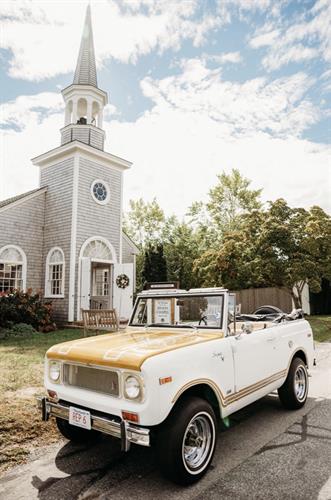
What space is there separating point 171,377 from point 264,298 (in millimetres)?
20092

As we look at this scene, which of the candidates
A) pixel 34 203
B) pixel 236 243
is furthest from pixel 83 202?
pixel 236 243

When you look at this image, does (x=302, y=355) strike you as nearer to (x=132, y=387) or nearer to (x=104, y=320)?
(x=132, y=387)

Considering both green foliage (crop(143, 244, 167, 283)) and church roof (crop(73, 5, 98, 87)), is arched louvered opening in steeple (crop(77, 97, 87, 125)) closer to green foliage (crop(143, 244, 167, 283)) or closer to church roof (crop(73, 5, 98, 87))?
church roof (crop(73, 5, 98, 87))

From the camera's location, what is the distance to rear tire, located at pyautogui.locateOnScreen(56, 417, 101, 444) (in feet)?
13.0

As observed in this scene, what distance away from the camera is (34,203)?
Result: 16031 millimetres

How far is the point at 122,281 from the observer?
53.5 ft

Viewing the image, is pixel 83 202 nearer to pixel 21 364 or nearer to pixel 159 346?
pixel 21 364

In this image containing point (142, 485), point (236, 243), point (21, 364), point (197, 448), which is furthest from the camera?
point (236, 243)

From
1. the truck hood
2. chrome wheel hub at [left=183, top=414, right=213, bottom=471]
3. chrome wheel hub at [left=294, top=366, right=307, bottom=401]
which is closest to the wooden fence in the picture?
chrome wheel hub at [left=294, top=366, right=307, bottom=401]

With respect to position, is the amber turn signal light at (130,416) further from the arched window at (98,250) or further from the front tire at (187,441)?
the arched window at (98,250)

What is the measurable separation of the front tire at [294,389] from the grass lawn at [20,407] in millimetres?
3134

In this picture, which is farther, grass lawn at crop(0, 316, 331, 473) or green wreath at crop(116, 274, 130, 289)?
green wreath at crop(116, 274, 130, 289)

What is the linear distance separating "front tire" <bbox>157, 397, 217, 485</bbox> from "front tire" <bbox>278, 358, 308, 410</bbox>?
6.82 ft

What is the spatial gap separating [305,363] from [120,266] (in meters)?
11.7
